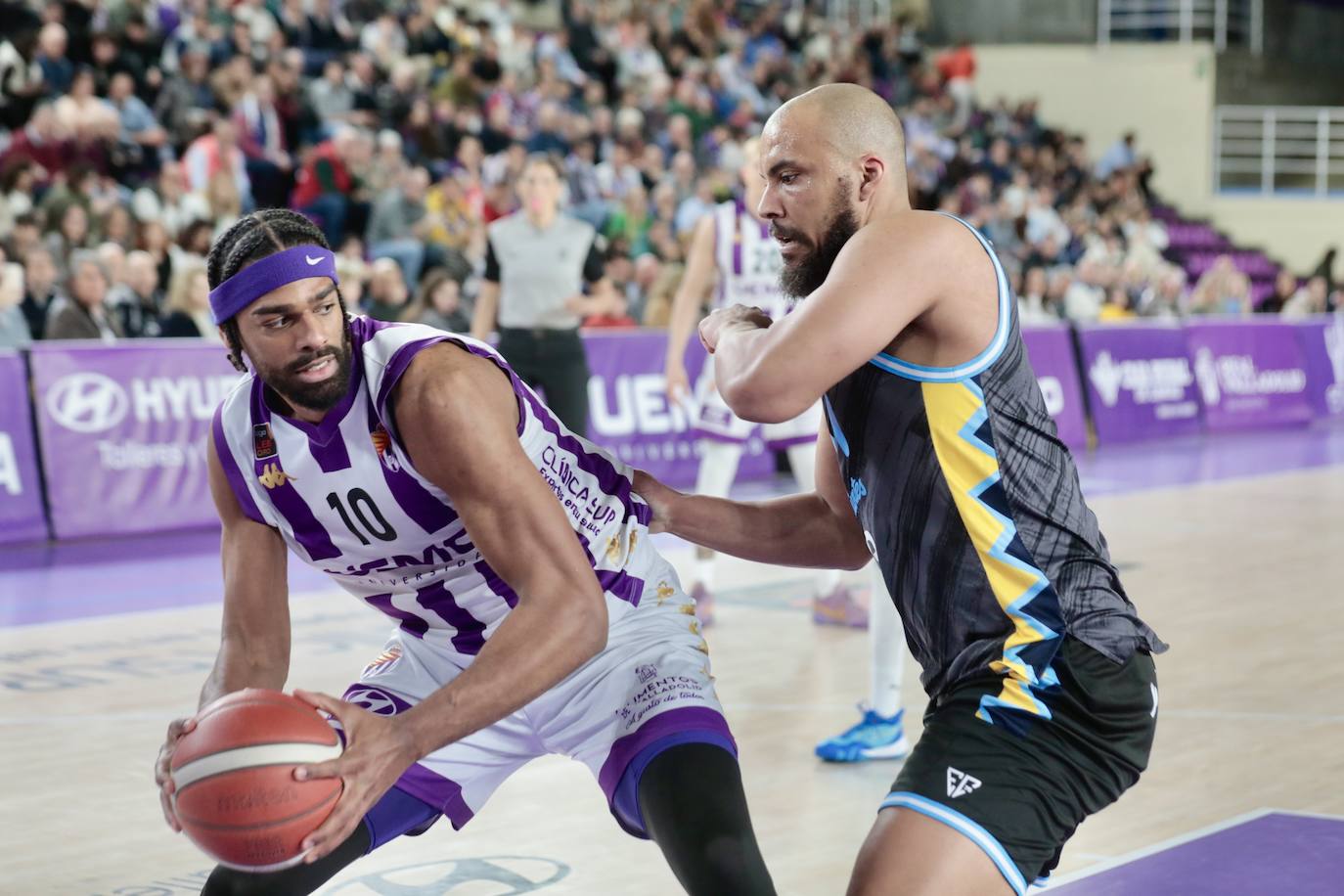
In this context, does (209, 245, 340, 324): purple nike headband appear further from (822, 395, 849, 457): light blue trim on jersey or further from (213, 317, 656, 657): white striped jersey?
(822, 395, 849, 457): light blue trim on jersey

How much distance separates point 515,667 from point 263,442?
0.83 m

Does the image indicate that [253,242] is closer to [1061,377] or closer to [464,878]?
[464,878]

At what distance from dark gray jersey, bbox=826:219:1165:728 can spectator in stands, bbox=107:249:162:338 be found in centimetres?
872

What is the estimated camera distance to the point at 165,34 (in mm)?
14734

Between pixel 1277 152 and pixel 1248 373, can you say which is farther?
pixel 1277 152

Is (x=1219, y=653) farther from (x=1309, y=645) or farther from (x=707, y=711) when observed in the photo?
(x=707, y=711)

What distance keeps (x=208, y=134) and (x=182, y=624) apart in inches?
271

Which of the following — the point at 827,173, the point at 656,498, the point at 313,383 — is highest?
the point at 827,173

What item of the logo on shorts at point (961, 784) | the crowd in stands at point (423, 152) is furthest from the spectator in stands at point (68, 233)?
the logo on shorts at point (961, 784)

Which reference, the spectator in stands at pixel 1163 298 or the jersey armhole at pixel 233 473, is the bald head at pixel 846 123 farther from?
the spectator in stands at pixel 1163 298

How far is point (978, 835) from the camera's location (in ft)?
9.14

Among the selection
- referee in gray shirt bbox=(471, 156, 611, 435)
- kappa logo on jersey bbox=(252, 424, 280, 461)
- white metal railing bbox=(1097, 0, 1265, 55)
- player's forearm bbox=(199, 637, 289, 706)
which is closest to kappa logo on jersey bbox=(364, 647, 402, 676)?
player's forearm bbox=(199, 637, 289, 706)

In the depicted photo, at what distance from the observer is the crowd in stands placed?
38.7ft

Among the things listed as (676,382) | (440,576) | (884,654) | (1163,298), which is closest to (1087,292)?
(1163,298)
